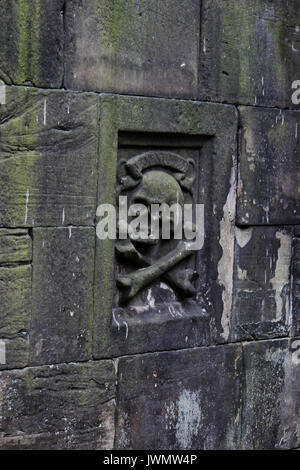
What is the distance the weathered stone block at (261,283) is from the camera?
4.29 meters

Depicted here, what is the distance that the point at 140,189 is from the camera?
3889mm

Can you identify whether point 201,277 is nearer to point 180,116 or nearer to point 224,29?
point 180,116

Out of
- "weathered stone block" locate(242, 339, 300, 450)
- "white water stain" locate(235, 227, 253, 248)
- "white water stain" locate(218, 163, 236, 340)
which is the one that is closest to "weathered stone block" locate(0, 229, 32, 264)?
"white water stain" locate(218, 163, 236, 340)

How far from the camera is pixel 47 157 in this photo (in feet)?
11.5

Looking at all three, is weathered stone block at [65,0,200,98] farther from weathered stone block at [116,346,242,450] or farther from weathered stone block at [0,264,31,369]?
weathered stone block at [116,346,242,450]

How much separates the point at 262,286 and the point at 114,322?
106 cm

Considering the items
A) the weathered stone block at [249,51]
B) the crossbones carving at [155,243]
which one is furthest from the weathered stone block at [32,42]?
the weathered stone block at [249,51]

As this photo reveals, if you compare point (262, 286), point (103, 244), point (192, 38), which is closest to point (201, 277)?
point (262, 286)

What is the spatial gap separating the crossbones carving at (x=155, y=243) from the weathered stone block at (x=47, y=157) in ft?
0.94

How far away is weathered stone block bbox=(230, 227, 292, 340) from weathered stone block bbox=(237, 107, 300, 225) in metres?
0.10

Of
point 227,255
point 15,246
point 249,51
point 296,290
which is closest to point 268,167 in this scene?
point 227,255

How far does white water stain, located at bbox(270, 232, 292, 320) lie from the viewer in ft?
14.6

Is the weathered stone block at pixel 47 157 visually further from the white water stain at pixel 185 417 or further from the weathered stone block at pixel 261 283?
the white water stain at pixel 185 417

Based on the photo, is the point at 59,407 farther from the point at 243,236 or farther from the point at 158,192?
the point at 243,236
